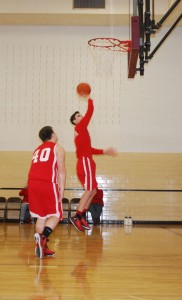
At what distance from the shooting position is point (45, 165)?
617 centimetres

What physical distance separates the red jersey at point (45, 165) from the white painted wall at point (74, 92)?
748cm

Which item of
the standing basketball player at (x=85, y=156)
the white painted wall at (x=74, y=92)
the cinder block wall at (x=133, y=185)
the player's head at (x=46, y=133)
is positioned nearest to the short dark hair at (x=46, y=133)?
the player's head at (x=46, y=133)

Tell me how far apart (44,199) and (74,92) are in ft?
26.9

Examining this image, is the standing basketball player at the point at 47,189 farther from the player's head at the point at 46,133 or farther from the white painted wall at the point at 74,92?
the white painted wall at the point at 74,92

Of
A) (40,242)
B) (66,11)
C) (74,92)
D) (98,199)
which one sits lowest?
(98,199)

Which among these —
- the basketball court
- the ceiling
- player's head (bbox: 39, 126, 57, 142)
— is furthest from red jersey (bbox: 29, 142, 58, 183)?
the ceiling

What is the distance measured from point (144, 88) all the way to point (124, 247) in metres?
7.57

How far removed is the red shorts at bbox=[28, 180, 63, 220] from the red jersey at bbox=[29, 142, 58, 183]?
7 centimetres

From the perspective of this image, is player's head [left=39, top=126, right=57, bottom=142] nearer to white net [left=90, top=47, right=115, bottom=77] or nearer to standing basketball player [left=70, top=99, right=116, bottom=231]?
standing basketball player [left=70, top=99, right=116, bottom=231]

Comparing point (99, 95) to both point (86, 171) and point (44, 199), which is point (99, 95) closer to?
point (86, 171)

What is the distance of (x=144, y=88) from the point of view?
13930 millimetres

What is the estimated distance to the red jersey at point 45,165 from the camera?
6152 millimetres

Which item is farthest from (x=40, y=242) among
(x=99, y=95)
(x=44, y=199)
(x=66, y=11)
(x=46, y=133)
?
(x=66, y=11)

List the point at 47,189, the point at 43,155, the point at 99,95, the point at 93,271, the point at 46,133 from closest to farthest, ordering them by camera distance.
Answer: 1. the point at 93,271
2. the point at 47,189
3. the point at 43,155
4. the point at 46,133
5. the point at 99,95
